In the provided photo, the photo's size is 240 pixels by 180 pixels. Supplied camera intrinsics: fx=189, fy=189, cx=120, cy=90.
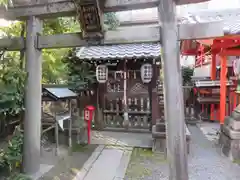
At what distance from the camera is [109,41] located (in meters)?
Answer: 3.22

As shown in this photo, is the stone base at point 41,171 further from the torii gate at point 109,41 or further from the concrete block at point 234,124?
the concrete block at point 234,124

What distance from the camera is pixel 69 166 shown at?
165 inches

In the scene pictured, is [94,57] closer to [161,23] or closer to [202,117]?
[161,23]

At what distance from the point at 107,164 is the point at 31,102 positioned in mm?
2222

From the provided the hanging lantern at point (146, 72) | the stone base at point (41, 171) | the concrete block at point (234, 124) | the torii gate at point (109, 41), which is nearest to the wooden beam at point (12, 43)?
the torii gate at point (109, 41)

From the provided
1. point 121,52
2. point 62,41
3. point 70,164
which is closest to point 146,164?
point 70,164

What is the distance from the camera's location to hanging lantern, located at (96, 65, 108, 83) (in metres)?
7.04

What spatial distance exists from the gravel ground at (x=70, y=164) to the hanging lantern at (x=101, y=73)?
2.62m

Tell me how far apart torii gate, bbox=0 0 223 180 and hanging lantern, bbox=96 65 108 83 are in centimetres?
351

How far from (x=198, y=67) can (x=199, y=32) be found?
9.80m

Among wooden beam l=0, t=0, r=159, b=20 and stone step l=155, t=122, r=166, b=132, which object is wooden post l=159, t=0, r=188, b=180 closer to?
wooden beam l=0, t=0, r=159, b=20

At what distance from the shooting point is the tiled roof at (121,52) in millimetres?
6419

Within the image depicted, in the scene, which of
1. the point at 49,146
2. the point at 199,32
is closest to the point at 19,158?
the point at 49,146

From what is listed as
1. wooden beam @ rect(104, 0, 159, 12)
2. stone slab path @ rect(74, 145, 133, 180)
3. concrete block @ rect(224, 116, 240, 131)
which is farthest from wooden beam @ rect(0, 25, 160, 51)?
concrete block @ rect(224, 116, 240, 131)
